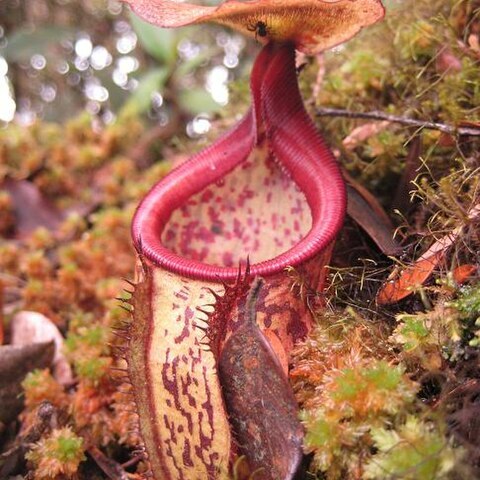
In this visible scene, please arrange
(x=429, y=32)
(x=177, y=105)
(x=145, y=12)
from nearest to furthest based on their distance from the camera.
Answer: (x=145, y=12) < (x=429, y=32) < (x=177, y=105)

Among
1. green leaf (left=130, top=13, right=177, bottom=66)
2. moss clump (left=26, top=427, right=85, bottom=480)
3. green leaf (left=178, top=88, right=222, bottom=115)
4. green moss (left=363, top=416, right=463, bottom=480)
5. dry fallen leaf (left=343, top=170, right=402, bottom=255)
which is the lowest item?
green leaf (left=178, top=88, right=222, bottom=115)

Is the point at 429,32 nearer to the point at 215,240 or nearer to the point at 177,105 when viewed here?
the point at 215,240

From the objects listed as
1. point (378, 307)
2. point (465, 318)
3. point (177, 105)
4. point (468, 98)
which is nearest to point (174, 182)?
point (378, 307)

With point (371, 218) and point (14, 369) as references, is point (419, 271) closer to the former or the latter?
point (371, 218)

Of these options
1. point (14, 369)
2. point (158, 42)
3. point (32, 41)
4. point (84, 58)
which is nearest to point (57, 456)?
point (14, 369)

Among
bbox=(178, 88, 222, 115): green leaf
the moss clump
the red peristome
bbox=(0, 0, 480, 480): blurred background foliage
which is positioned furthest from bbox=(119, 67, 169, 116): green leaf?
the moss clump

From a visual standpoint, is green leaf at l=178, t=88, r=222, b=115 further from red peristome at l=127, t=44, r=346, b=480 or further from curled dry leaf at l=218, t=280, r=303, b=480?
curled dry leaf at l=218, t=280, r=303, b=480
